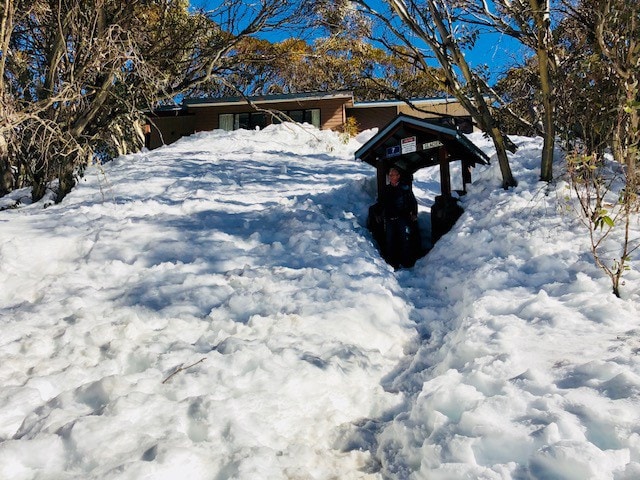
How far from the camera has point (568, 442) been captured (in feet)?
7.97

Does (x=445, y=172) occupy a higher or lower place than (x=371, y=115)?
lower

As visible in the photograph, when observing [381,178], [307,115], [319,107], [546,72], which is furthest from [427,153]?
[307,115]

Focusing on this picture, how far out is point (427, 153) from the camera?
8.69m

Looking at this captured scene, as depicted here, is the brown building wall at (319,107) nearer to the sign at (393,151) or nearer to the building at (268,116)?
the building at (268,116)

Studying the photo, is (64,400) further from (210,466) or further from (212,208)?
(212,208)

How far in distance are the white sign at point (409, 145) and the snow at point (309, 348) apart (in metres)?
1.26

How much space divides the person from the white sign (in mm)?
424

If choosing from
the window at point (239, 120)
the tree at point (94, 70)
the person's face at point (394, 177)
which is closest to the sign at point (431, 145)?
the person's face at point (394, 177)

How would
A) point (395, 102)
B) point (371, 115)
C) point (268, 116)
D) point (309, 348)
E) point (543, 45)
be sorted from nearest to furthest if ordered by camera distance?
point (309, 348)
point (543, 45)
point (268, 116)
point (395, 102)
point (371, 115)

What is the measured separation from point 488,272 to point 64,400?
14.4ft

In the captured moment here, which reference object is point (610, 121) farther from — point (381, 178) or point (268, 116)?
point (268, 116)

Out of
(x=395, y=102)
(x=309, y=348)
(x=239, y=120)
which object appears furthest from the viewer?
(x=239, y=120)

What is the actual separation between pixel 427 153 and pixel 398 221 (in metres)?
1.57

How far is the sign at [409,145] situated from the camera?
8.28 m
